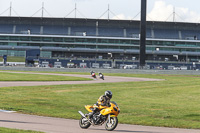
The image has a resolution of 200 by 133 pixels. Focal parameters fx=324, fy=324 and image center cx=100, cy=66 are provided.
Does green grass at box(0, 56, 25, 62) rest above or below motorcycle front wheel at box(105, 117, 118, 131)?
above

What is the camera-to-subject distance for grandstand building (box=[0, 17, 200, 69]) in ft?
406

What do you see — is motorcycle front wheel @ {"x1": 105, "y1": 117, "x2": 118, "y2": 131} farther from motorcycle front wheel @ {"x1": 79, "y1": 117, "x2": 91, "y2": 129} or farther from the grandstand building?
the grandstand building

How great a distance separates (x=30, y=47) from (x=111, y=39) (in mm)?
31145

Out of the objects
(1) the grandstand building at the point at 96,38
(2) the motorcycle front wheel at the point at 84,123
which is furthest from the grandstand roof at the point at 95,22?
(2) the motorcycle front wheel at the point at 84,123

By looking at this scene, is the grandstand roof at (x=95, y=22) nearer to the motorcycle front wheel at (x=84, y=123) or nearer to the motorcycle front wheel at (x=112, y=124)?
the motorcycle front wheel at (x=84, y=123)

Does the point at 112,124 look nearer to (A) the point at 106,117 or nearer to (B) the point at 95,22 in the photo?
(A) the point at 106,117

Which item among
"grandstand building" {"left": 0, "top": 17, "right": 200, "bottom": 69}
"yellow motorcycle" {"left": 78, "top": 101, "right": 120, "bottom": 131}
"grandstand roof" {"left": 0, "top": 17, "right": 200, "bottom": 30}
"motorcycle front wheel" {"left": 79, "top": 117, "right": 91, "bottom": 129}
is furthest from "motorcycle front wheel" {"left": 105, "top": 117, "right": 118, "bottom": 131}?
"grandstand roof" {"left": 0, "top": 17, "right": 200, "bottom": 30}

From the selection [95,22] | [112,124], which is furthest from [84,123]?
[95,22]

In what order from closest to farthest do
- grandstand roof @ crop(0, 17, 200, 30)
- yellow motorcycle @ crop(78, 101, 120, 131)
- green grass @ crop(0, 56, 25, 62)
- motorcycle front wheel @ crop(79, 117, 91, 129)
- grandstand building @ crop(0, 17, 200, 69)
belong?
yellow motorcycle @ crop(78, 101, 120, 131) < motorcycle front wheel @ crop(79, 117, 91, 129) < green grass @ crop(0, 56, 25, 62) < grandstand building @ crop(0, 17, 200, 69) < grandstand roof @ crop(0, 17, 200, 30)

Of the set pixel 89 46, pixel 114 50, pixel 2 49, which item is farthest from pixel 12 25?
pixel 114 50

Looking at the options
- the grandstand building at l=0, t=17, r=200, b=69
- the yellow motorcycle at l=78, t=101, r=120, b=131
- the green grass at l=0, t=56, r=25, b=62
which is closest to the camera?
the yellow motorcycle at l=78, t=101, r=120, b=131

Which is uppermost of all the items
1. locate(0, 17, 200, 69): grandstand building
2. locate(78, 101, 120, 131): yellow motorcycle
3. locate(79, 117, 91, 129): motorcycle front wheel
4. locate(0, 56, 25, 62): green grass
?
locate(0, 17, 200, 69): grandstand building

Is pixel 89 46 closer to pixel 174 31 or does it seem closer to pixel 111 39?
pixel 111 39

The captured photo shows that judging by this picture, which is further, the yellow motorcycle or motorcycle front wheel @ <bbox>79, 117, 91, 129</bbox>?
motorcycle front wheel @ <bbox>79, 117, 91, 129</bbox>
